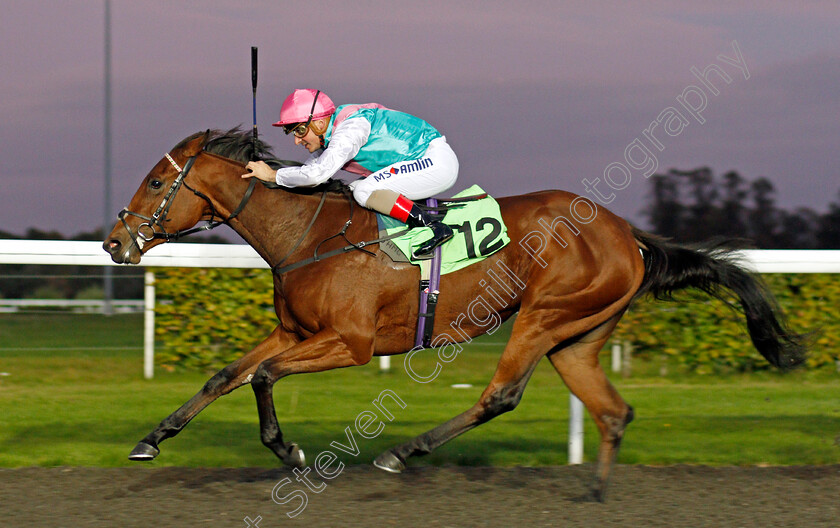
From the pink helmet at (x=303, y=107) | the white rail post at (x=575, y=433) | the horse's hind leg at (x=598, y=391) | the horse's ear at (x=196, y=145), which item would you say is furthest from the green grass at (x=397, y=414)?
the pink helmet at (x=303, y=107)

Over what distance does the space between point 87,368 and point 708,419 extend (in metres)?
5.31

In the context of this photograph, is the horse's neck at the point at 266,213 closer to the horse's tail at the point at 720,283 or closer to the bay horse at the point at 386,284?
the bay horse at the point at 386,284

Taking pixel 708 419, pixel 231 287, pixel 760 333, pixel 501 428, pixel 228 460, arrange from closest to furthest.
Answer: pixel 760 333, pixel 228 460, pixel 501 428, pixel 708 419, pixel 231 287

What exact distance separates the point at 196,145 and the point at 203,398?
3.78ft

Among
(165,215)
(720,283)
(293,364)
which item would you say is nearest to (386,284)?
(293,364)

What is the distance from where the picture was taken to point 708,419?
5980mm

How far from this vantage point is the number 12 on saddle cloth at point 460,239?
383 centimetres

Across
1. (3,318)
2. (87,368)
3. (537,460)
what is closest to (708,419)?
(537,460)

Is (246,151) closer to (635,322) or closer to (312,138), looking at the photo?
(312,138)

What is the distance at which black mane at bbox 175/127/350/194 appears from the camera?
4.06 meters

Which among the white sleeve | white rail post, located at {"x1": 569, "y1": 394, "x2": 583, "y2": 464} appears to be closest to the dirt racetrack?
white rail post, located at {"x1": 569, "y1": 394, "x2": 583, "y2": 464}

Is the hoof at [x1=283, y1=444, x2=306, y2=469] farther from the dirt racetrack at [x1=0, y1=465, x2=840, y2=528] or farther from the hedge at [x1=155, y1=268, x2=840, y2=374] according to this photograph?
the hedge at [x1=155, y1=268, x2=840, y2=374]

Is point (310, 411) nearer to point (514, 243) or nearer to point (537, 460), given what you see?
point (537, 460)

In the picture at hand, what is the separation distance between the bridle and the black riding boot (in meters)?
0.76
